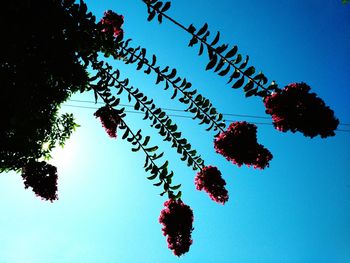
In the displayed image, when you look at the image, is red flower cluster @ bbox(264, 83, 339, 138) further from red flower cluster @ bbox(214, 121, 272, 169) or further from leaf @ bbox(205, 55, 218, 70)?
leaf @ bbox(205, 55, 218, 70)

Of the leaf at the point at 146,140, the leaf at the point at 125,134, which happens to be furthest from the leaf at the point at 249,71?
the leaf at the point at 125,134

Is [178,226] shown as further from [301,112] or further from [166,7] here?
[166,7]

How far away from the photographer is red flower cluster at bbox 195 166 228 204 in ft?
11.4

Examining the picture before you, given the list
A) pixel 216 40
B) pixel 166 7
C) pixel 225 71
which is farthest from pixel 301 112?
pixel 166 7

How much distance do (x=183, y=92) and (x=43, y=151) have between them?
3398mm

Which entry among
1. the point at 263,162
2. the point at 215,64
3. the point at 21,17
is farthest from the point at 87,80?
the point at 263,162

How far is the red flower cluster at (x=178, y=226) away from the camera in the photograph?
10.2 feet

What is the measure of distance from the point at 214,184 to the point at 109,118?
5.92 ft

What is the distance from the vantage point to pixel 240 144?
311 cm

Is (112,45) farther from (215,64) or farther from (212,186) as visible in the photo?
(212,186)

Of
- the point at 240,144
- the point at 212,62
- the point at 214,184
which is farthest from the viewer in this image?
the point at 214,184

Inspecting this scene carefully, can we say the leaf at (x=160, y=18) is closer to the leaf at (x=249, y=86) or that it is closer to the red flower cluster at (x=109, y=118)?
the leaf at (x=249, y=86)

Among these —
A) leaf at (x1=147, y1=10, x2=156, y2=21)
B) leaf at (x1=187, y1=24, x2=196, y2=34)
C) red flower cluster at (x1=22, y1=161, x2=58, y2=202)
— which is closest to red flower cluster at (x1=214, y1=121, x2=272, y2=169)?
leaf at (x1=187, y1=24, x2=196, y2=34)

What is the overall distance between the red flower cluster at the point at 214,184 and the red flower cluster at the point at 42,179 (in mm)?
2230
